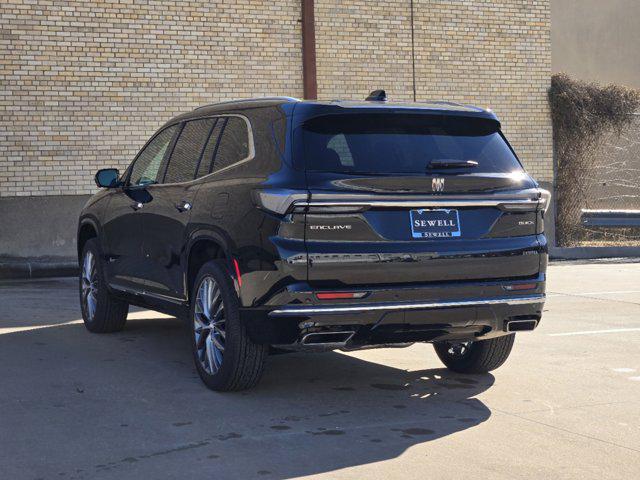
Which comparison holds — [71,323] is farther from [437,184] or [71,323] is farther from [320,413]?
[437,184]

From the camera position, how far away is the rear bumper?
6121mm

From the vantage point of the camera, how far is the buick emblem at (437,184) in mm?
6366

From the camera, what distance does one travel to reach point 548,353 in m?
8.56

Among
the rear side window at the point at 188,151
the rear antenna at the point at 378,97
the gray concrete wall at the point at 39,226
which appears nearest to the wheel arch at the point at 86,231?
the rear side window at the point at 188,151

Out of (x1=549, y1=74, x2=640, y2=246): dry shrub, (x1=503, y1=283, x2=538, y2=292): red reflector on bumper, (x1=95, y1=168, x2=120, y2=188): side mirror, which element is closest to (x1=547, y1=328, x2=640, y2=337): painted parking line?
(x1=503, y1=283, x2=538, y2=292): red reflector on bumper

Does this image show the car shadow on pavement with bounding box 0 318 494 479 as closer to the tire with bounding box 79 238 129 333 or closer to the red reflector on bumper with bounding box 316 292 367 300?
the tire with bounding box 79 238 129 333

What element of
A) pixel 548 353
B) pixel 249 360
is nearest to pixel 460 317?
pixel 249 360

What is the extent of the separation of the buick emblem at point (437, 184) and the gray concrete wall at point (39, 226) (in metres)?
11.4

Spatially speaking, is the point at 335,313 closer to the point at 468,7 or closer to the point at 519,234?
the point at 519,234

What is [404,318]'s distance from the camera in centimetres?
624

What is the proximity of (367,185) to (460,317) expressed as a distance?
949 mm

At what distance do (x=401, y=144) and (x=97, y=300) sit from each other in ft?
12.3

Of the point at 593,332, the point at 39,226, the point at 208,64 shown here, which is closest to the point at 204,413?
the point at 593,332

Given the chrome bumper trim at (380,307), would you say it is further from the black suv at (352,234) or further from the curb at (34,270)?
the curb at (34,270)
